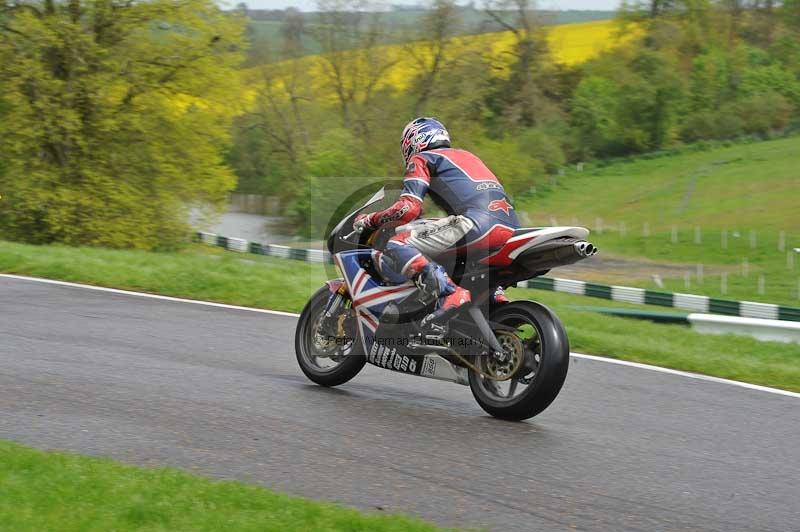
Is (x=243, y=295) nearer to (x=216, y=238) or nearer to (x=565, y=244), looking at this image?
(x=565, y=244)

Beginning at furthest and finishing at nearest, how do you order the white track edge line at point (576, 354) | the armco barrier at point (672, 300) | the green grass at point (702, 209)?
the green grass at point (702, 209) → the armco barrier at point (672, 300) → the white track edge line at point (576, 354)

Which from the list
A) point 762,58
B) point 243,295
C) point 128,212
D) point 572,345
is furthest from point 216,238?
point 762,58

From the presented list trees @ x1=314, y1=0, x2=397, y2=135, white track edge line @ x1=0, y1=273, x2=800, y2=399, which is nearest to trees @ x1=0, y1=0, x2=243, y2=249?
white track edge line @ x1=0, y1=273, x2=800, y2=399

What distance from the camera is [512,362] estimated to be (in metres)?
6.39

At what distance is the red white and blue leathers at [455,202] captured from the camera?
257 inches

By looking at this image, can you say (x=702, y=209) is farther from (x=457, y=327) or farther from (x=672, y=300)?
(x=457, y=327)

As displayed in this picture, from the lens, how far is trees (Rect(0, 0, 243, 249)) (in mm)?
27922

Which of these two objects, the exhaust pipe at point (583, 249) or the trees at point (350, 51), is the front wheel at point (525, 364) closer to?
the exhaust pipe at point (583, 249)

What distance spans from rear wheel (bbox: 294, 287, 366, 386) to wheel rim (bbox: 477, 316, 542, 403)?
41.4 inches

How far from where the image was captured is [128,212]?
29.4m

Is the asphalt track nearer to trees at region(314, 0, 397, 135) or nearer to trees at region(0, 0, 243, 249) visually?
trees at region(0, 0, 243, 249)

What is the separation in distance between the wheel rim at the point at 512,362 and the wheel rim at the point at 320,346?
1.19m

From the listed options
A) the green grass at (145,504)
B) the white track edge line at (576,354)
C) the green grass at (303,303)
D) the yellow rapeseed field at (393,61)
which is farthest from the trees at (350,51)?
the green grass at (145,504)

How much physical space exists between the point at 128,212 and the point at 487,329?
2453 cm
